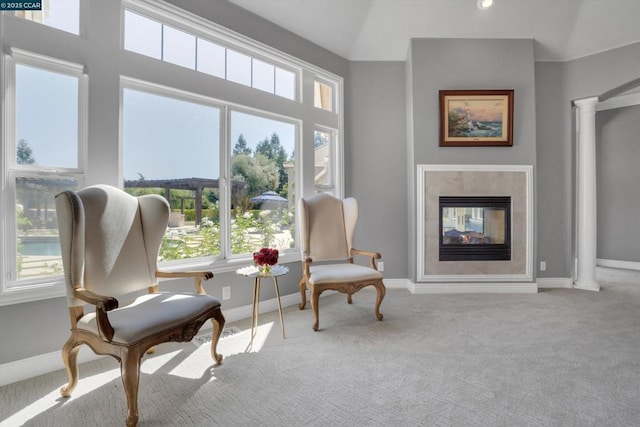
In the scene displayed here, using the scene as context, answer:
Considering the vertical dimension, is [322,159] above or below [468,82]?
below

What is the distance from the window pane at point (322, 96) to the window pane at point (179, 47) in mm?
1596

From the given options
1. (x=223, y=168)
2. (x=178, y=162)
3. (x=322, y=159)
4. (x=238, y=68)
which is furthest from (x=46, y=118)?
(x=322, y=159)

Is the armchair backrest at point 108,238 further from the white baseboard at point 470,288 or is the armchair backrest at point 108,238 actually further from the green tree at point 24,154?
the white baseboard at point 470,288

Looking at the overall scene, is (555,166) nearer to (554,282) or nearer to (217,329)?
(554,282)

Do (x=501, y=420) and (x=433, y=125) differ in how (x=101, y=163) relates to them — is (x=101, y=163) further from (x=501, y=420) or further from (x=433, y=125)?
(x=433, y=125)

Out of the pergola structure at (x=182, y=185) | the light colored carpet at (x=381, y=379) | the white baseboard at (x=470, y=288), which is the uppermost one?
the pergola structure at (x=182, y=185)

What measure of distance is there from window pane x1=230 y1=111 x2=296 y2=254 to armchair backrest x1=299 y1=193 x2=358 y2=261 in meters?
0.44

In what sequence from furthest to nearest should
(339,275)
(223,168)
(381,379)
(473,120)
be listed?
(473,120), (223,168), (339,275), (381,379)

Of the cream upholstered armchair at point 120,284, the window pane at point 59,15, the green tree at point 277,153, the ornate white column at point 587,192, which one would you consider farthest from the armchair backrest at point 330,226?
the ornate white column at point 587,192

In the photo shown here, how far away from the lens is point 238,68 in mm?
3387

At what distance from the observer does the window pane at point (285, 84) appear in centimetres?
378

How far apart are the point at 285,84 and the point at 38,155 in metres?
2.48

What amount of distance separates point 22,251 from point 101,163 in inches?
30.3

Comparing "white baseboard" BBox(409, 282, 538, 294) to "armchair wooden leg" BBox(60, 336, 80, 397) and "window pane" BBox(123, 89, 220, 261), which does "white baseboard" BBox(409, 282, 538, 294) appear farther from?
"armchair wooden leg" BBox(60, 336, 80, 397)
